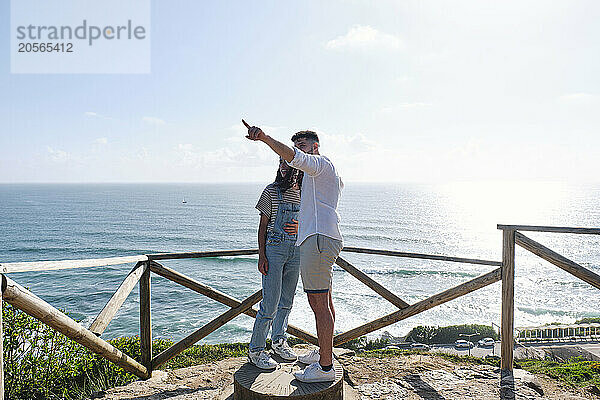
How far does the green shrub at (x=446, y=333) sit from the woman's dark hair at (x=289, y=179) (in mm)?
15924

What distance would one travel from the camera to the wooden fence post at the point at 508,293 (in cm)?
423

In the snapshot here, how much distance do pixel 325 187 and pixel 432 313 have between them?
2109cm

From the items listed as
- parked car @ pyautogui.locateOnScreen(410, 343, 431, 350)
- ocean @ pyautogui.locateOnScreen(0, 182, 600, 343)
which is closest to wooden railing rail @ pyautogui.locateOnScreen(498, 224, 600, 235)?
ocean @ pyautogui.locateOnScreen(0, 182, 600, 343)

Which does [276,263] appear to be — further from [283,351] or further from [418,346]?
[418,346]

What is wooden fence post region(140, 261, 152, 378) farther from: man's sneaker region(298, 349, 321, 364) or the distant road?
the distant road

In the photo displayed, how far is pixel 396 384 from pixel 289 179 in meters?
2.17

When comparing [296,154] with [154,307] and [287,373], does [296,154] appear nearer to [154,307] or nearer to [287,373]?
[287,373]

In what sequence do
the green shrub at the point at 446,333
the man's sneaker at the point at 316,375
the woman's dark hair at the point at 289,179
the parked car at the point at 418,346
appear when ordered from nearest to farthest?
the man's sneaker at the point at 316,375, the woman's dark hair at the point at 289,179, the parked car at the point at 418,346, the green shrub at the point at 446,333

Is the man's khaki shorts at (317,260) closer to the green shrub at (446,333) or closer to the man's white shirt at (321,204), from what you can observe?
the man's white shirt at (321,204)

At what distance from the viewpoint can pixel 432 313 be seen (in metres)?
22.4

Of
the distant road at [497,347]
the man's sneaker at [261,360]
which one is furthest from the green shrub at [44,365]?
the distant road at [497,347]

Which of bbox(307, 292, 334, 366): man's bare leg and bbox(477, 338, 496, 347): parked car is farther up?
bbox(307, 292, 334, 366): man's bare leg

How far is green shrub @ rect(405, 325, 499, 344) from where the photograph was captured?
60.8ft

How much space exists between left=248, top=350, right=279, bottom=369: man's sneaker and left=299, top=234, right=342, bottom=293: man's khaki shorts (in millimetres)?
847
